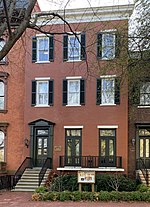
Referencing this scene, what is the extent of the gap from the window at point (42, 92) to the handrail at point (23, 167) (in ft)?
12.7

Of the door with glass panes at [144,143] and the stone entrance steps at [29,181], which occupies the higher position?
the door with glass panes at [144,143]

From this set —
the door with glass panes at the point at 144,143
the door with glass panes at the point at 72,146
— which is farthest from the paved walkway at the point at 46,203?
the door with glass panes at the point at 144,143

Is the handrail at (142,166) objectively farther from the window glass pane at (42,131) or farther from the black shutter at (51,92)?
the black shutter at (51,92)

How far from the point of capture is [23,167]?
26.5 m

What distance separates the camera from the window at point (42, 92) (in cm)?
Answer: 2736

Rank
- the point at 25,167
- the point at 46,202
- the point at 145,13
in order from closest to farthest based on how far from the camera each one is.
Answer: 1. the point at 145,13
2. the point at 46,202
3. the point at 25,167

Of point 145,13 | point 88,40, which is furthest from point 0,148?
point 145,13

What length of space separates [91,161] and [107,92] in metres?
4.71

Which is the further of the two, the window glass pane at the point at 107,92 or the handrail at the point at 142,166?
the window glass pane at the point at 107,92

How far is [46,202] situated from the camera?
19062 millimetres

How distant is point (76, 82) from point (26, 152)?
5938mm

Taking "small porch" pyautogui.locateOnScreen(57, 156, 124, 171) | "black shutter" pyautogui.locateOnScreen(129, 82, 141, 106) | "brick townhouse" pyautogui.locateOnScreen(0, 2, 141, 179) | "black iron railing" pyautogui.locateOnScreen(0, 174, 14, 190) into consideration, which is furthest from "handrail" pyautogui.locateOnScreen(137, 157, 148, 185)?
"black iron railing" pyautogui.locateOnScreen(0, 174, 14, 190)

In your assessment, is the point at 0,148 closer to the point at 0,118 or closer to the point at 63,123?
the point at 0,118

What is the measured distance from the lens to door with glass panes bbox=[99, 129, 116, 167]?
25.9 metres
